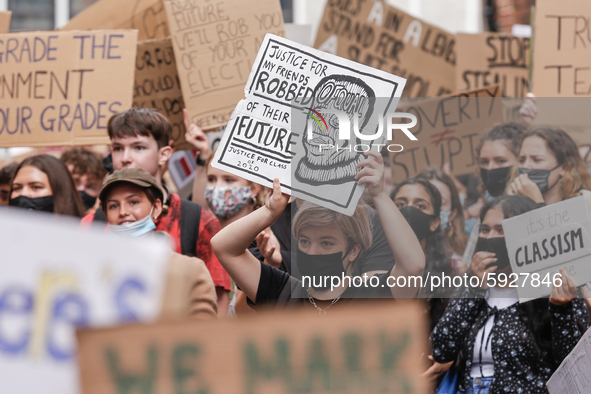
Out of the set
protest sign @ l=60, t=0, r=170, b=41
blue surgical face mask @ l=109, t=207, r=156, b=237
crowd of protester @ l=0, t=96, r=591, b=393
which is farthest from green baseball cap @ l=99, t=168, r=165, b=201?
protest sign @ l=60, t=0, r=170, b=41

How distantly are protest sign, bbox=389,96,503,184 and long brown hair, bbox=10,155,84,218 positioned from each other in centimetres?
165

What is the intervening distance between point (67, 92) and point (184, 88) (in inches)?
26.7

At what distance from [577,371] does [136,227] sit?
1647 millimetres

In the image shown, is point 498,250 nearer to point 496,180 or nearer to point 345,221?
point 496,180

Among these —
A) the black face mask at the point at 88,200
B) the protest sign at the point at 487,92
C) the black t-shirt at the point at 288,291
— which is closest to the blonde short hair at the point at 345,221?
the black t-shirt at the point at 288,291

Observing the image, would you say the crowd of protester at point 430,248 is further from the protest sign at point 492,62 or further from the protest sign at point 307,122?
the protest sign at point 492,62

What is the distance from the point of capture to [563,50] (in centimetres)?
394

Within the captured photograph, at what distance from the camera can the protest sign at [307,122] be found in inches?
97.2

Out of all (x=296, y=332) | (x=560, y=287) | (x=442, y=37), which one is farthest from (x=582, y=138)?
(x=442, y=37)

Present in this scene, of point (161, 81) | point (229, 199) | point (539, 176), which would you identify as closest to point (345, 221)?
point (539, 176)

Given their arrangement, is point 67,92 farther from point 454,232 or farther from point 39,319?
point 39,319

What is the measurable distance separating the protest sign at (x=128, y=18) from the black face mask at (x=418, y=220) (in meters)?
2.75

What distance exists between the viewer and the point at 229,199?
3.70 meters

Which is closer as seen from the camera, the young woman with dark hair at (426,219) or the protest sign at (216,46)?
the young woman with dark hair at (426,219)
